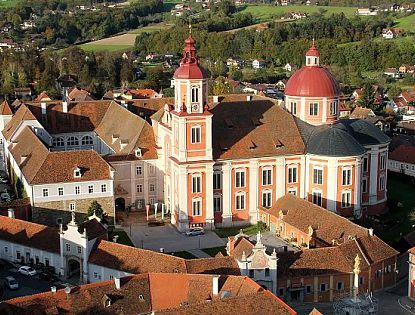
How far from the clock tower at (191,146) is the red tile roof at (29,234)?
12803 mm

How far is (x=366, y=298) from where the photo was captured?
48250mm

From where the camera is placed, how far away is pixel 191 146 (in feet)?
214

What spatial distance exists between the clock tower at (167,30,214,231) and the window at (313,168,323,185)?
936 cm

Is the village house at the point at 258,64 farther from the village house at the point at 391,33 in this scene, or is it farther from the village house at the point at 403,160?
the village house at the point at 403,160

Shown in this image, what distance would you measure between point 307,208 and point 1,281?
24.6 meters

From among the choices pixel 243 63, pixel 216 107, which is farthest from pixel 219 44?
pixel 216 107

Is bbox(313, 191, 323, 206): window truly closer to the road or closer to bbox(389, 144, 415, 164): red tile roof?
bbox(389, 144, 415, 164): red tile roof

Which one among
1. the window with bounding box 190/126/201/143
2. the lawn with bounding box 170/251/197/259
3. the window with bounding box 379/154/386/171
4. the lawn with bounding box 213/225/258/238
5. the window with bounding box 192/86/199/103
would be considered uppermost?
the window with bounding box 192/86/199/103

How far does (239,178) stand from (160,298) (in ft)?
81.6

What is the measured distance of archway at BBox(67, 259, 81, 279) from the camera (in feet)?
180

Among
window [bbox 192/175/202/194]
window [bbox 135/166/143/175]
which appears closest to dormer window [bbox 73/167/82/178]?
window [bbox 135/166/143/175]

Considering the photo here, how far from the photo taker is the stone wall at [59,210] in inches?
2539

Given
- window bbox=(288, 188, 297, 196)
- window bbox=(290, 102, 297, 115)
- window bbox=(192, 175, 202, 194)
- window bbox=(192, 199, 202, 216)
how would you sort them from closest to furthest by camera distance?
1. window bbox=(192, 175, 202, 194)
2. window bbox=(192, 199, 202, 216)
3. window bbox=(288, 188, 297, 196)
4. window bbox=(290, 102, 297, 115)

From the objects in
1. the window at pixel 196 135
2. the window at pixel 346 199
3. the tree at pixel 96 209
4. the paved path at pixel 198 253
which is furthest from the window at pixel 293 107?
the tree at pixel 96 209
